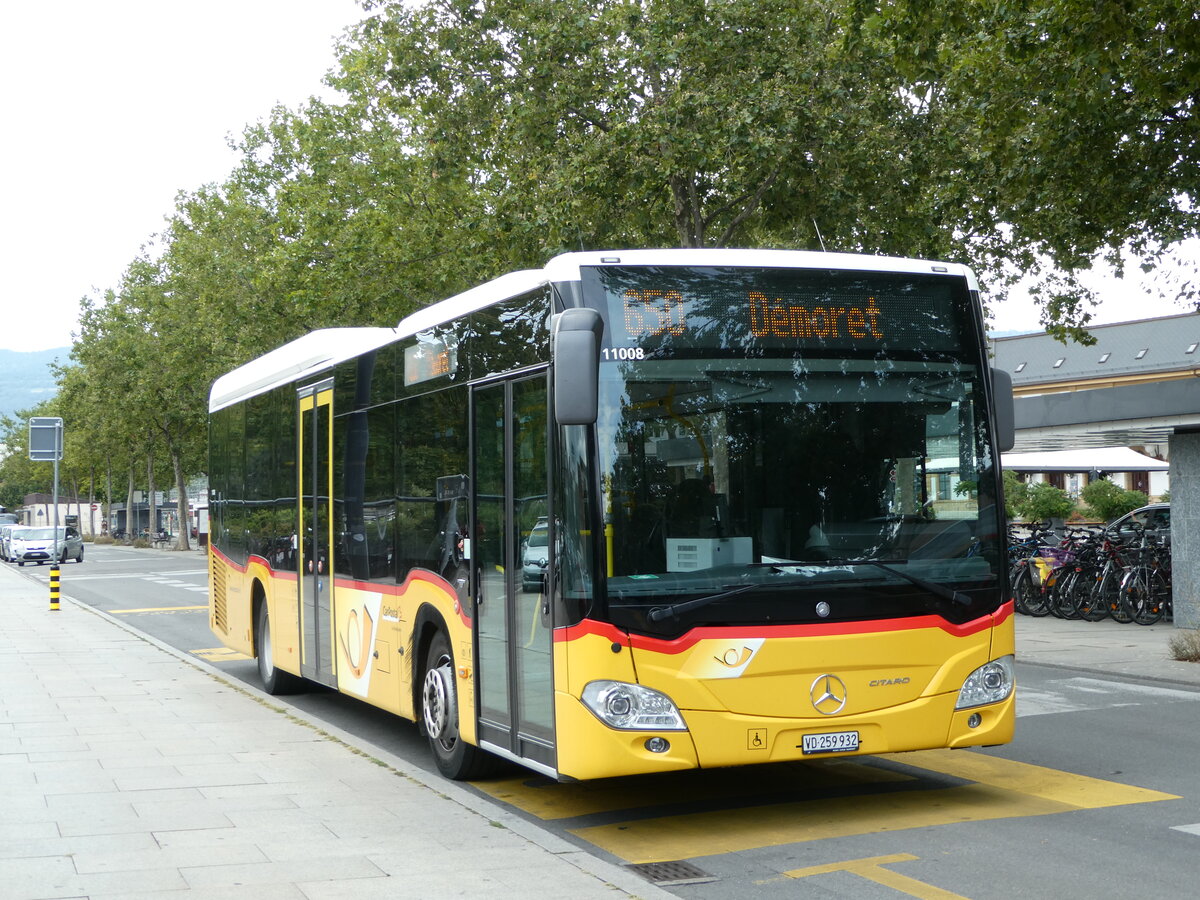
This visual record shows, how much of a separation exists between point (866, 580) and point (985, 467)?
38.7 inches

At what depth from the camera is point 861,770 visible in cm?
903

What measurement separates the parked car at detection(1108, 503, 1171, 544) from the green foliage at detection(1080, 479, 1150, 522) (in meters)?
14.3

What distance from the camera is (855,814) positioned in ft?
25.2

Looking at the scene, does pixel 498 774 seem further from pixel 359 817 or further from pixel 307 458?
pixel 307 458

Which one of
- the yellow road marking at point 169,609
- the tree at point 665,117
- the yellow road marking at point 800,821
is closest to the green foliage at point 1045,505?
the tree at point 665,117

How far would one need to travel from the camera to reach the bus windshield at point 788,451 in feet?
23.1

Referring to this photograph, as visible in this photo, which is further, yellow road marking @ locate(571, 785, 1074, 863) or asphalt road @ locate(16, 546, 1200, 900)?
yellow road marking @ locate(571, 785, 1074, 863)

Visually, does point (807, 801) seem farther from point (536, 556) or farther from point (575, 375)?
point (575, 375)

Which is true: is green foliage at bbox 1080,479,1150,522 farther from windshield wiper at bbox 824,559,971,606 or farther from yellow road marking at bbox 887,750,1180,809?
windshield wiper at bbox 824,559,971,606

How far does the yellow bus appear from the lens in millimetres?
6961

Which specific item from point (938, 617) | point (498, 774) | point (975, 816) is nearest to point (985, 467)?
point (938, 617)

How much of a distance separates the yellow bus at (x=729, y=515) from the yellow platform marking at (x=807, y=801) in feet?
1.46

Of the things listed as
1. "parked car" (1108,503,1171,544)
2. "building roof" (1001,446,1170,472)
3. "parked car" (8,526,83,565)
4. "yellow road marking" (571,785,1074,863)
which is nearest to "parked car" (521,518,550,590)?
"yellow road marking" (571,785,1074,863)

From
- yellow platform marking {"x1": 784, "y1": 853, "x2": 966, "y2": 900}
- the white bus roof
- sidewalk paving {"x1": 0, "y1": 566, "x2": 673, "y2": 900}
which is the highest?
the white bus roof
